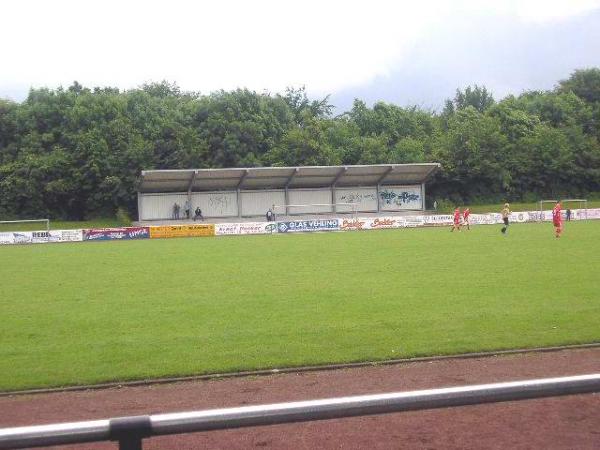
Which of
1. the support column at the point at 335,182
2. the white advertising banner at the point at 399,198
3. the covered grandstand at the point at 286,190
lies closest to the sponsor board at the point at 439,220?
the covered grandstand at the point at 286,190

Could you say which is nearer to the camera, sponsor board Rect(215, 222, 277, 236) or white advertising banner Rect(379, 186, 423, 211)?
sponsor board Rect(215, 222, 277, 236)

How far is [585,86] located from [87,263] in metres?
76.8

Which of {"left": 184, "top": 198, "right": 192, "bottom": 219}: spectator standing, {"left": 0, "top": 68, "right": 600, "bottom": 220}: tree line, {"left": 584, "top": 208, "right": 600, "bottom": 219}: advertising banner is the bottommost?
{"left": 584, "top": 208, "right": 600, "bottom": 219}: advertising banner

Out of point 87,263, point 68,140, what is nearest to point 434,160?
point 68,140

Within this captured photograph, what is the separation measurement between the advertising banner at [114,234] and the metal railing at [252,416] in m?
47.5

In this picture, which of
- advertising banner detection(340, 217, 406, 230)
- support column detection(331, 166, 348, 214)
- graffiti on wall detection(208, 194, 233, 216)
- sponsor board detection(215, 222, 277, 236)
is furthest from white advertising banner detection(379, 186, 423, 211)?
sponsor board detection(215, 222, 277, 236)

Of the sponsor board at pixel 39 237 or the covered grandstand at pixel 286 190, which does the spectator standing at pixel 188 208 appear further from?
the sponsor board at pixel 39 237

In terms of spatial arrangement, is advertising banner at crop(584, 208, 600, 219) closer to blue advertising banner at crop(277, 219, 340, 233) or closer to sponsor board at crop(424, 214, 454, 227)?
sponsor board at crop(424, 214, 454, 227)

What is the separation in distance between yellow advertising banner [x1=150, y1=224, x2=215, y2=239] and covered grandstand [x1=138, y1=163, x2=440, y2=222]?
7.68 metres

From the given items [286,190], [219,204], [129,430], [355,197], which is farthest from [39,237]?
[129,430]

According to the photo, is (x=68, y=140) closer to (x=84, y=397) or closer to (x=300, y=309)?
(x=300, y=309)

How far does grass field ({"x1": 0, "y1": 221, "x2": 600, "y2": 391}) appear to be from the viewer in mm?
10000

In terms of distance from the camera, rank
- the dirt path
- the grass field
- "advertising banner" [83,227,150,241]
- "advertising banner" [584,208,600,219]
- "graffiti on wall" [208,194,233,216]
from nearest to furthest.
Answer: the dirt path, the grass field, "advertising banner" [83,227,150,241], "advertising banner" [584,208,600,219], "graffiti on wall" [208,194,233,216]

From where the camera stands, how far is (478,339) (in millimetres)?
10625
